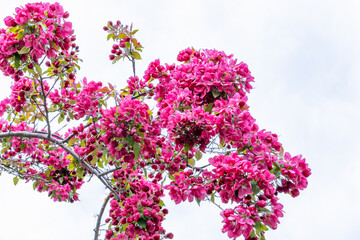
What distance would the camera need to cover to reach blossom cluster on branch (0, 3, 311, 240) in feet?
7.97

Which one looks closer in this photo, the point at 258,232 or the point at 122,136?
the point at 258,232

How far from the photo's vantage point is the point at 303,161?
2.61 m

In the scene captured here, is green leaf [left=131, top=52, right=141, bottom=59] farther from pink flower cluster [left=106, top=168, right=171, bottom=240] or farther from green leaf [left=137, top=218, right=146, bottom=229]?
green leaf [left=137, top=218, right=146, bottom=229]

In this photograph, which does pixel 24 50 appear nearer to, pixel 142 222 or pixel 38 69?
pixel 38 69

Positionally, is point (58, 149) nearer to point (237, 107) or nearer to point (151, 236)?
point (151, 236)

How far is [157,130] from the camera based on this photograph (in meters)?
3.01

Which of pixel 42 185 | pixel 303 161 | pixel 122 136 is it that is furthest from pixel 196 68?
pixel 42 185

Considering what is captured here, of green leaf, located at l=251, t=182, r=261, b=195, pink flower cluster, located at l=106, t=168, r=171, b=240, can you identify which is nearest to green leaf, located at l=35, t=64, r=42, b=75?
pink flower cluster, located at l=106, t=168, r=171, b=240

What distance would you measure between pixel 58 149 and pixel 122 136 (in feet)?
7.58

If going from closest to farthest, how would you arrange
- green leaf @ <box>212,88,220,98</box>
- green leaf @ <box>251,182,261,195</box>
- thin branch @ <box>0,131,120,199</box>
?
1. green leaf @ <box>251,182,261,195</box>
2. green leaf @ <box>212,88,220,98</box>
3. thin branch @ <box>0,131,120,199</box>

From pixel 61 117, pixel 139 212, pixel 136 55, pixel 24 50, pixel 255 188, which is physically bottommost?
pixel 255 188

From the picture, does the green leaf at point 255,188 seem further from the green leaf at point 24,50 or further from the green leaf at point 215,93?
the green leaf at point 24,50

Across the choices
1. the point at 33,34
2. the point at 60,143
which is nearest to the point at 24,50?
the point at 33,34

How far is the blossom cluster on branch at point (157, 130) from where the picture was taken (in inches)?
95.7
